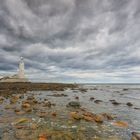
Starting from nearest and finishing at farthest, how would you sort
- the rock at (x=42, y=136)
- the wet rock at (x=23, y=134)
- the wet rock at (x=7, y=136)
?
the wet rock at (x=7, y=136) < the rock at (x=42, y=136) < the wet rock at (x=23, y=134)

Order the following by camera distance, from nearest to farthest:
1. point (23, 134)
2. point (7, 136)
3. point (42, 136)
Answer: point (7, 136) < point (42, 136) < point (23, 134)

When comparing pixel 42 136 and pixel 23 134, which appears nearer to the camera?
pixel 42 136

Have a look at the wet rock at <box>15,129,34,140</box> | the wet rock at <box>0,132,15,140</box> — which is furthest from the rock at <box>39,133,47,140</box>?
the wet rock at <box>0,132,15,140</box>

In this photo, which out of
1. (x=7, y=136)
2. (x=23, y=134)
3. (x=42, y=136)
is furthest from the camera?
(x=23, y=134)

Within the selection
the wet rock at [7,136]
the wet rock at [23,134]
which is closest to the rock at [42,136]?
the wet rock at [23,134]

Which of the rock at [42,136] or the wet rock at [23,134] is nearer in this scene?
the rock at [42,136]

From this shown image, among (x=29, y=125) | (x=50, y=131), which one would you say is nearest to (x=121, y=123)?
(x=50, y=131)

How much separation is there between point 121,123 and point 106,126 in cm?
187

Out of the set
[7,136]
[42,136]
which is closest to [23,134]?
[7,136]

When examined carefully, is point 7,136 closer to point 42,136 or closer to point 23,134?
point 23,134

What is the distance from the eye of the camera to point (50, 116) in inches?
766

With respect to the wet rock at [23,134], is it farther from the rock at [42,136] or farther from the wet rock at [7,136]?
the rock at [42,136]

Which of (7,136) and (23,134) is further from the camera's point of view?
(23,134)

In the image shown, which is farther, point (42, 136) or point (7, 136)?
point (42, 136)
